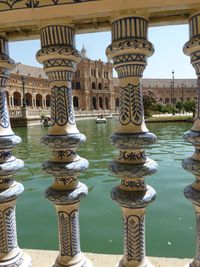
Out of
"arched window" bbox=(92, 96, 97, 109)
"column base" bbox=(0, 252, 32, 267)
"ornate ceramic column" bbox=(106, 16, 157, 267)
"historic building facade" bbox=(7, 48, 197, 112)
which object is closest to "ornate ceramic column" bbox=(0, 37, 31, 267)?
"column base" bbox=(0, 252, 32, 267)

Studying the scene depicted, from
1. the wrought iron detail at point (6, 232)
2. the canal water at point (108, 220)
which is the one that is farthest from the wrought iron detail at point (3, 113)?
the canal water at point (108, 220)

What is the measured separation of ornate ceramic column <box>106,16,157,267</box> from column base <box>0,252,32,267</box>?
25.5 inches

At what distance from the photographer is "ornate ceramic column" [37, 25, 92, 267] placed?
1401 mm

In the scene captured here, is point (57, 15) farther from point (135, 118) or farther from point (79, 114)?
point (79, 114)

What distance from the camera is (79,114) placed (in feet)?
165

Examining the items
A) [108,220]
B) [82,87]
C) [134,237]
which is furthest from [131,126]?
[82,87]

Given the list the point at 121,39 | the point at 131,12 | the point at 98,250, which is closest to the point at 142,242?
the point at 121,39

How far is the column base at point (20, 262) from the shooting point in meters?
1.58

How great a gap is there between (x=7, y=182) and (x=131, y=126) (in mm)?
752

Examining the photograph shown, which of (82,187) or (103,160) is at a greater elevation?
(82,187)

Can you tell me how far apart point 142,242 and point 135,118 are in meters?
0.63

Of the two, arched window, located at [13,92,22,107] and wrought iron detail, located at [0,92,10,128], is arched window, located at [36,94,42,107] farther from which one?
wrought iron detail, located at [0,92,10,128]

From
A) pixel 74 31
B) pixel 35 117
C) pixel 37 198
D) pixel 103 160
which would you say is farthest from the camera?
pixel 35 117

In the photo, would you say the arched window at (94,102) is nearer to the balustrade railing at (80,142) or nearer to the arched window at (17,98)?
the arched window at (17,98)
